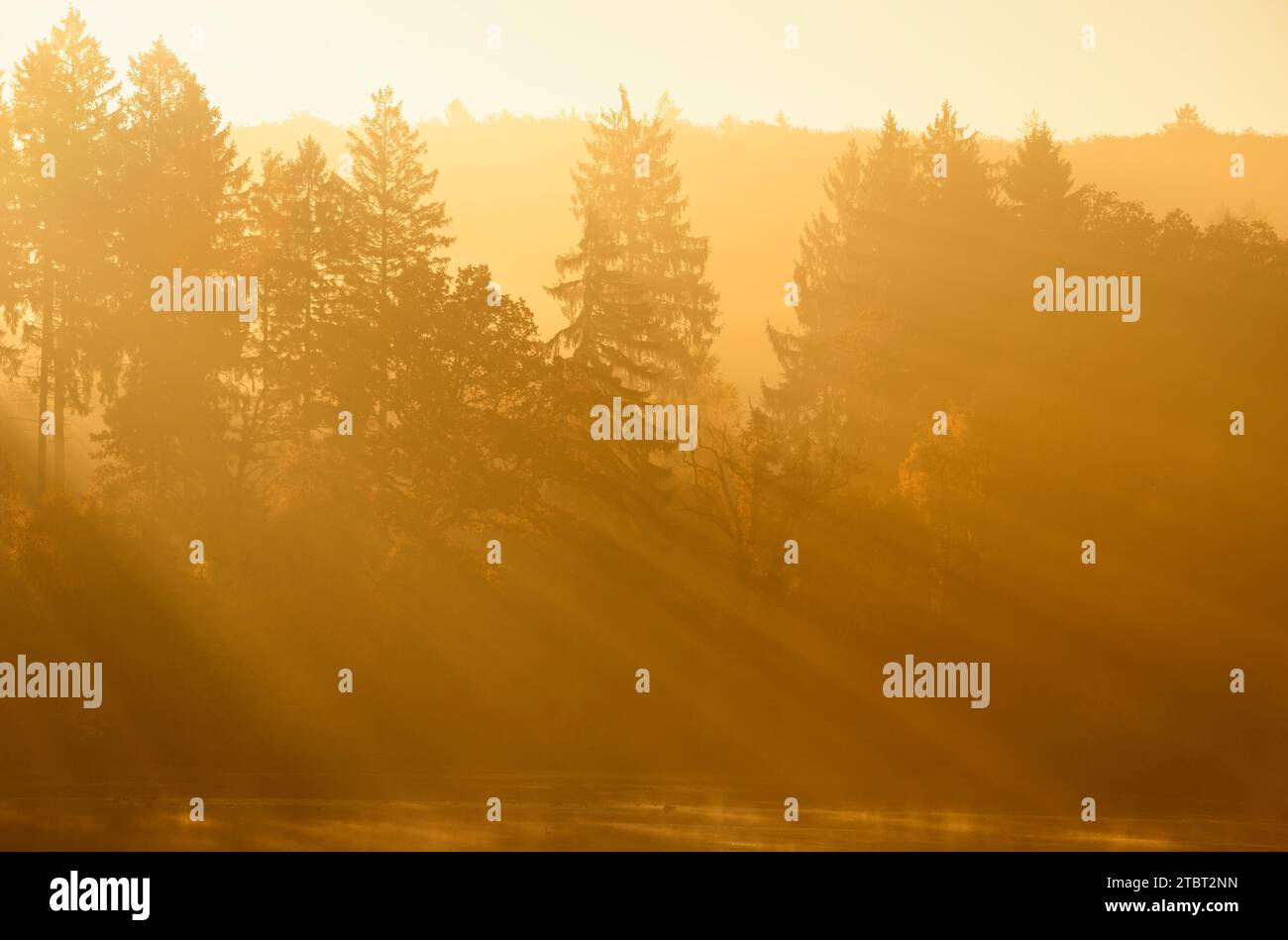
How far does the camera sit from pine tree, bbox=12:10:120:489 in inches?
2126

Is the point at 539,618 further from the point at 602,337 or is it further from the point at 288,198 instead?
the point at 288,198

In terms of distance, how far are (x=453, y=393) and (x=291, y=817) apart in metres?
19.4

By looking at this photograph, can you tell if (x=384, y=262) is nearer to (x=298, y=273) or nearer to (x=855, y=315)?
(x=298, y=273)

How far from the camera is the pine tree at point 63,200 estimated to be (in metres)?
54.0

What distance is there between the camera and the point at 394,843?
3155cm

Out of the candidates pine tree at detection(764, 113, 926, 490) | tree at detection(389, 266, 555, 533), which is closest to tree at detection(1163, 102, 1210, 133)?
pine tree at detection(764, 113, 926, 490)

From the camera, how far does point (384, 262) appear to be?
58.2 metres

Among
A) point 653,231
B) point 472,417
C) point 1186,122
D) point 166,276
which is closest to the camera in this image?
point 472,417

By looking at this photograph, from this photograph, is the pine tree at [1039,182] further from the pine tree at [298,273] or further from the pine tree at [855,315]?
the pine tree at [298,273]

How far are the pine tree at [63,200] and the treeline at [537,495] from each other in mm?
125

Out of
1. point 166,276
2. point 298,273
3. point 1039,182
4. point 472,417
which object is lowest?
point 472,417

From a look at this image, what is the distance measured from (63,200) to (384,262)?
1269 cm

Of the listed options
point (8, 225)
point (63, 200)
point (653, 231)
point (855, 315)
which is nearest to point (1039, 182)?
point (855, 315)

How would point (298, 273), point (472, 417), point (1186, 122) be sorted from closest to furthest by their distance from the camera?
point (472, 417), point (298, 273), point (1186, 122)
